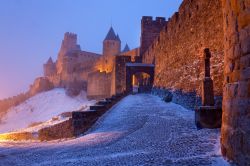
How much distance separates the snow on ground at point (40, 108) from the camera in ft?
136

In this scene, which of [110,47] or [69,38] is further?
[69,38]

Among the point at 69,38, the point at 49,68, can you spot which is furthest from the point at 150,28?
the point at 49,68

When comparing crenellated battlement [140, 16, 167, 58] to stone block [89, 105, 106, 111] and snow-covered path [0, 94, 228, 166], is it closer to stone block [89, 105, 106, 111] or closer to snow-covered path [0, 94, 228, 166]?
stone block [89, 105, 106, 111]

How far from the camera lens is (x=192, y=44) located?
12914mm

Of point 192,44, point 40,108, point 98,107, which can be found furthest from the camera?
point 40,108

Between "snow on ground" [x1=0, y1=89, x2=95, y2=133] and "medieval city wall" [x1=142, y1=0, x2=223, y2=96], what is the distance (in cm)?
2461

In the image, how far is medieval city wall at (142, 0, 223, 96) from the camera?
32.3 feet

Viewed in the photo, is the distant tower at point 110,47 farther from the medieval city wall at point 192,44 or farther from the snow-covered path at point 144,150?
the snow-covered path at point 144,150

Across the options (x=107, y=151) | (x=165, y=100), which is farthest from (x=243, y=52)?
(x=165, y=100)

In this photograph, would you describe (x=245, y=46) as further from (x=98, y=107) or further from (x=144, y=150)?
(x=98, y=107)

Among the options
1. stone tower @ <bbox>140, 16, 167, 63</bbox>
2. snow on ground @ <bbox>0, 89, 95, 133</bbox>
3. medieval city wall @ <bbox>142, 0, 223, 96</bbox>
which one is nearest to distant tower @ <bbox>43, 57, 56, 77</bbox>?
snow on ground @ <bbox>0, 89, 95, 133</bbox>

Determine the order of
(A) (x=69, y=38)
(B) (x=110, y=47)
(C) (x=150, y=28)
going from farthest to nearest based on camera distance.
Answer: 1. (A) (x=69, y=38)
2. (B) (x=110, y=47)
3. (C) (x=150, y=28)

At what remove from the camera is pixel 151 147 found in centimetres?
568

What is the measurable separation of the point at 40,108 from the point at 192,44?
37.2 metres
